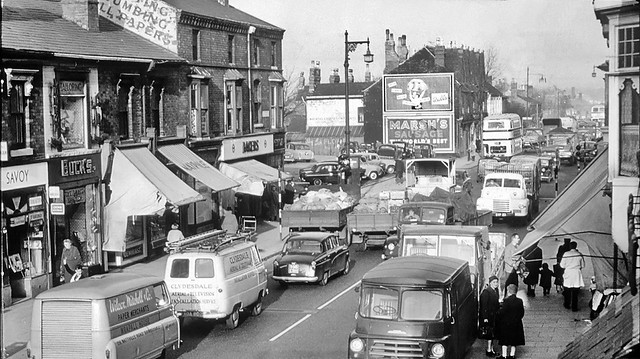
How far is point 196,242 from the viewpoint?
20.7m

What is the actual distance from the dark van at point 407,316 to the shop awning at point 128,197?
1312cm

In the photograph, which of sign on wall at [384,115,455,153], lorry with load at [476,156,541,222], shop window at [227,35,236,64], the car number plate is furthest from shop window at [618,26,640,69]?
sign on wall at [384,115,455,153]

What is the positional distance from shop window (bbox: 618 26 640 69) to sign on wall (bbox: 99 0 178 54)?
2103 centimetres

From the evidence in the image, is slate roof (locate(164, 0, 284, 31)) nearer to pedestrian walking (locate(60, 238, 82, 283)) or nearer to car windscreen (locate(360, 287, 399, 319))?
pedestrian walking (locate(60, 238, 82, 283))

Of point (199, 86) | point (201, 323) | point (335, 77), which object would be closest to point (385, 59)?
point (335, 77)

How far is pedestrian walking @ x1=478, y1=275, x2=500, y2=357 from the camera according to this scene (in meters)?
17.4

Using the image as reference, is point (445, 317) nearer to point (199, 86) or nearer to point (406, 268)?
point (406, 268)

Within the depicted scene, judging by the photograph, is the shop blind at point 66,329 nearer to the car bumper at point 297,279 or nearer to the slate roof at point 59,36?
the slate roof at point 59,36

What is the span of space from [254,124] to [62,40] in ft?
51.9

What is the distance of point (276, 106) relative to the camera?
Answer: 44.0 metres

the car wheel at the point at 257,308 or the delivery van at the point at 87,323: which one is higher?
the delivery van at the point at 87,323

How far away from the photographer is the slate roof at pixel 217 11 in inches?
1434

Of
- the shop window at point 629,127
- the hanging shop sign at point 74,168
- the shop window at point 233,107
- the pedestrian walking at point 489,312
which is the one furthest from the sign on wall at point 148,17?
the shop window at point 629,127

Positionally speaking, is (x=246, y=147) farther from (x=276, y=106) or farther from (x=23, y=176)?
(x=23, y=176)
